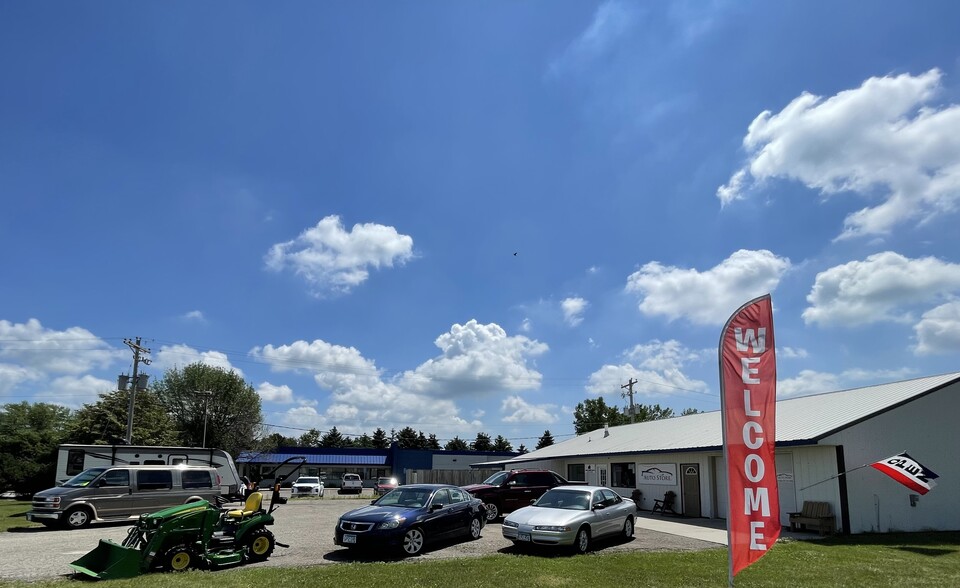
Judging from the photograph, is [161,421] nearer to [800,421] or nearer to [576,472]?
[576,472]

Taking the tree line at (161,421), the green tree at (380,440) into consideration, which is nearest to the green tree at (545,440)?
the tree line at (161,421)

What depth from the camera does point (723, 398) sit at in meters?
6.82

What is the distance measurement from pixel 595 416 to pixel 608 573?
6097 cm

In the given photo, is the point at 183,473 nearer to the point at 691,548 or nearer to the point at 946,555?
the point at 691,548

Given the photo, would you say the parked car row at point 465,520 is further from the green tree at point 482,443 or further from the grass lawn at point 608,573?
the green tree at point 482,443

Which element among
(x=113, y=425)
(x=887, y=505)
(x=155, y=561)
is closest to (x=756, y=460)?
(x=155, y=561)

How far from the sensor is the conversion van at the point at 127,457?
74.7 feet

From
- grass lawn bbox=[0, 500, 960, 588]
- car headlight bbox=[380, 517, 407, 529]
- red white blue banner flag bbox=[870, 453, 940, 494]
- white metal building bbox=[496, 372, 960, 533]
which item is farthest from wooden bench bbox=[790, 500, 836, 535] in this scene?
car headlight bbox=[380, 517, 407, 529]

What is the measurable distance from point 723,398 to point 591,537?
7.13 m

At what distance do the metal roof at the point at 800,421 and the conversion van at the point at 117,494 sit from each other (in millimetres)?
16362

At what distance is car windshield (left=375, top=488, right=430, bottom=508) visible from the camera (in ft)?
41.7

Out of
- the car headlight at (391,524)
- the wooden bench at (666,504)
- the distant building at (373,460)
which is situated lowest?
the distant building at (373,460)

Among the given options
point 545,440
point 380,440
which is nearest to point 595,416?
point 545,440

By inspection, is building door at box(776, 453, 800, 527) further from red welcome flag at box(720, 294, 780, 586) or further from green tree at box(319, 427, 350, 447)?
green tree at box(319, 427, 350, 447)
